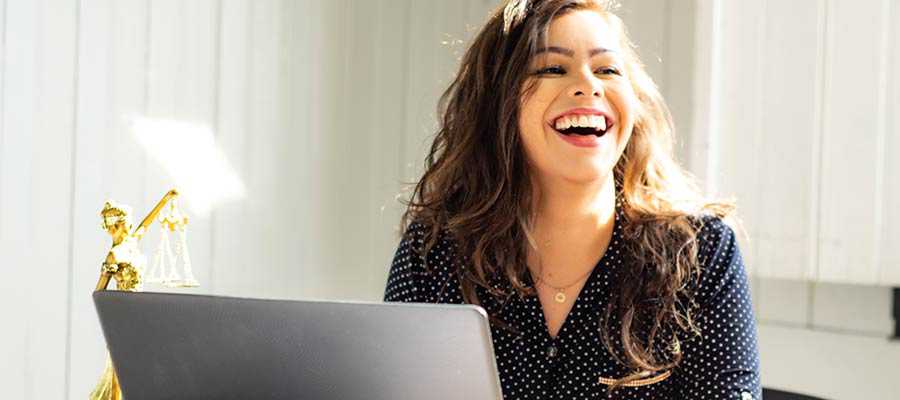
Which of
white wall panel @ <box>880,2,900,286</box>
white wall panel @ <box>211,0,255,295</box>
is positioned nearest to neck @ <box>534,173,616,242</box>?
white wall panel @ <box>880,2,900,286</box>

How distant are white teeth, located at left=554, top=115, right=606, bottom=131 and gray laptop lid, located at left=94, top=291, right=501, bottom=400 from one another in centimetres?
61

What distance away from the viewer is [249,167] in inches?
122

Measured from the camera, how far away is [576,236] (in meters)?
1.68

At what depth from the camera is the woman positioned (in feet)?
5.18

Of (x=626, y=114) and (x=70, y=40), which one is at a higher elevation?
(x=70, y=40)

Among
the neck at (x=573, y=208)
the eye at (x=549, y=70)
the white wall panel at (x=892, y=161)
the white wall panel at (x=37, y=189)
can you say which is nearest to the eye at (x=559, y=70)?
the eye at (x=549, y=70)

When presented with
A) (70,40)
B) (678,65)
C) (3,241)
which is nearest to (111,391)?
(3,241)

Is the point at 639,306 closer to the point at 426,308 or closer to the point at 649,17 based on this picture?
the point at 426,308

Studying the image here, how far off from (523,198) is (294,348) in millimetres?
674

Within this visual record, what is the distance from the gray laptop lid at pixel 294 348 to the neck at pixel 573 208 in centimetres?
62

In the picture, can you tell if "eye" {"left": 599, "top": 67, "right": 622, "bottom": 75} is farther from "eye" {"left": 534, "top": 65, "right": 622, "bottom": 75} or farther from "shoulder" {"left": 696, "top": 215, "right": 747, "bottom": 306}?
"shoulder" {"left": 696, "top": 215, "right": 747, "bottom": 306}

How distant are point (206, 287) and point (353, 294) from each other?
549mm

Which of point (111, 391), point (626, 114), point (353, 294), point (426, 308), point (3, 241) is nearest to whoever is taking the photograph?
point (426, 308)

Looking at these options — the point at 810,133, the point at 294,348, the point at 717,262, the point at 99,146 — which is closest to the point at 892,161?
the point at 810,133
